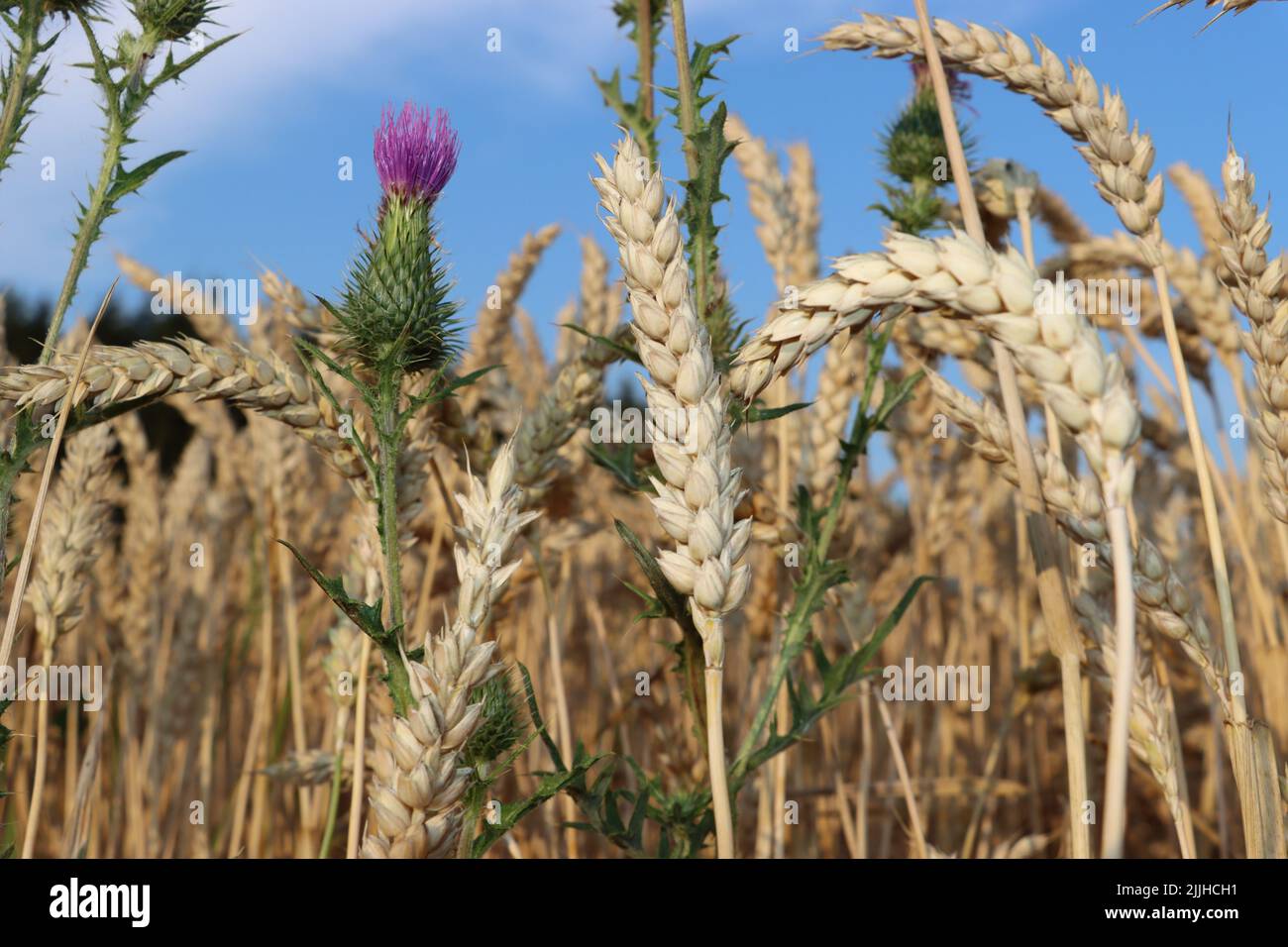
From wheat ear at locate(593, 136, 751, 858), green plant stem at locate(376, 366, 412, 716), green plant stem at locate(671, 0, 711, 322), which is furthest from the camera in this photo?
green plant stem at locate(671, 0, 711, 322)

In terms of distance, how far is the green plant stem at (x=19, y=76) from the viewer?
1.96 meters

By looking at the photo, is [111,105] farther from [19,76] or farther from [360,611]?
[360,611]

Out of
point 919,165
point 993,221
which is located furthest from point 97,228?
point 993,221

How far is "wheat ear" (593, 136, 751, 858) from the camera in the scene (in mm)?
1405

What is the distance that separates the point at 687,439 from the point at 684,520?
0.36 ft

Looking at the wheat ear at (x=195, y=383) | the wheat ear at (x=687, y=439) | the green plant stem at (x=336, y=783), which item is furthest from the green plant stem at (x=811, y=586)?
the green plant stem at (x=336, y=783)

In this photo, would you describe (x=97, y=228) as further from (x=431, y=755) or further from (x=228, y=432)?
(x=228, y=432)

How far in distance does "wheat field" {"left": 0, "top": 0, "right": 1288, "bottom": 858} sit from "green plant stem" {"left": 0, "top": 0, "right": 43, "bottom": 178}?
1 cm

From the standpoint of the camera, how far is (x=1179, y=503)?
504 centimetres

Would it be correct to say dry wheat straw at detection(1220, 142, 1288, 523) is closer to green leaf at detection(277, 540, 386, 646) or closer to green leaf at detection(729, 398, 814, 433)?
green leaf at detection(729, 398, 814, 433)

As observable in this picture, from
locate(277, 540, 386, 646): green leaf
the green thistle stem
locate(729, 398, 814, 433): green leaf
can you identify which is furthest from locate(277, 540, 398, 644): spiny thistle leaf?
the green thistle stem

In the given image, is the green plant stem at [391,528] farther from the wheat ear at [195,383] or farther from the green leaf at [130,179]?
the green leaf at [130,179]

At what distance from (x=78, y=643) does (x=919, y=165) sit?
460 centimetres
